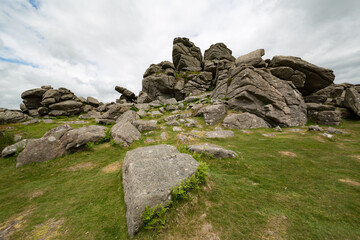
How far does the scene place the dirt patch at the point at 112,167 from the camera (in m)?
8.45

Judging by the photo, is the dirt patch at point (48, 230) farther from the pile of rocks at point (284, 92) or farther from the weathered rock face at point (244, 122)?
the pile of rocks at point (284, 92)

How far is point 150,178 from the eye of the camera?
213 inches

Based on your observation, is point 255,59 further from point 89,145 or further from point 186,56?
point 186,56

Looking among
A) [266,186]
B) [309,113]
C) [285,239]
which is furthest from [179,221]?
[309,113]

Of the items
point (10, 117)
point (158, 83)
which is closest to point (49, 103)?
point (10, 117)

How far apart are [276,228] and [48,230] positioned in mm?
7658

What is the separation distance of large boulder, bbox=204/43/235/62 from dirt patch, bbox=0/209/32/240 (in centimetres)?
6427

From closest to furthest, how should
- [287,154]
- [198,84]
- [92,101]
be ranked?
[287,154], [92,101], [198,84]

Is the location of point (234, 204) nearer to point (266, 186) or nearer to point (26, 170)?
A: point (266, 186)

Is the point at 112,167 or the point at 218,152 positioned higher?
the point at 218,152

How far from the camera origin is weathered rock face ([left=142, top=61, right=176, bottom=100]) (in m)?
46.4

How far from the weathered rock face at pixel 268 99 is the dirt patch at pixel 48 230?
969 inches

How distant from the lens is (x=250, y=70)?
2359 centimetres

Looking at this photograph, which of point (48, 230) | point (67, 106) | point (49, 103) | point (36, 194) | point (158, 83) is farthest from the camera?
point (158, 83)
